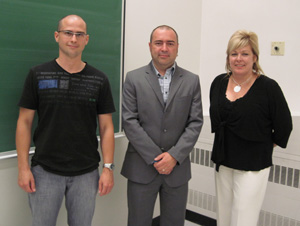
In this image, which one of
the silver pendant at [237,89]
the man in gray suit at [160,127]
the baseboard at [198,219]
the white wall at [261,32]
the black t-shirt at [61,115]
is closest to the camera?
the black t-shirt at [61,115]

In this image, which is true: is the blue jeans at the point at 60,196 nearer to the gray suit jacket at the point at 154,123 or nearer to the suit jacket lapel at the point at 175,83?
the gray suit jacket at the point at 154,123

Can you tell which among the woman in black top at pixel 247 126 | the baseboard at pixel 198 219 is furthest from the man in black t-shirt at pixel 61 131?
the baseboard at pixel 198 219

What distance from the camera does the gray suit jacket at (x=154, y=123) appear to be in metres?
1.86

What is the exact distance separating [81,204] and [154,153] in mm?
528

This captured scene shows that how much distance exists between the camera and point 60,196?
164 cm

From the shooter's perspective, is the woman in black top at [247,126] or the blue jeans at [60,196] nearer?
the blue jeans at [60,196]

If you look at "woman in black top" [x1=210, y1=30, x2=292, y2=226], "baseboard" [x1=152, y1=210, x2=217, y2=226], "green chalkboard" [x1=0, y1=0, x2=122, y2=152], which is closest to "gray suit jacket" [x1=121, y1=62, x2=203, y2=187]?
"woman in black top" [x1=210, y1=30, x2=292, y2=226]

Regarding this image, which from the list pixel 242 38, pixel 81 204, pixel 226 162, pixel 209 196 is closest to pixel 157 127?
pixel 226 162

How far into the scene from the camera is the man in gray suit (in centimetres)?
186

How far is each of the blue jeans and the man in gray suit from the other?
33 cm

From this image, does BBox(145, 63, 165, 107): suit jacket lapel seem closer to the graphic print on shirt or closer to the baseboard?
the graphic print on shirt

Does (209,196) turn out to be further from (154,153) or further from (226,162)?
(154,153)

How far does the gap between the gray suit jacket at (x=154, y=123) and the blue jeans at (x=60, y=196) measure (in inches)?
12.6

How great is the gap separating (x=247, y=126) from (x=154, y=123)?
0.61m
